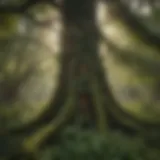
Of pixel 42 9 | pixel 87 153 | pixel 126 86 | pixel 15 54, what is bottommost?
pixel 87 153

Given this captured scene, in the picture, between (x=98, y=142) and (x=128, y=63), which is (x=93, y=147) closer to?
(x=98, y=142)

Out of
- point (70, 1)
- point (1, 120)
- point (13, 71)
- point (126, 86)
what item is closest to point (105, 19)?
point (70, 1)

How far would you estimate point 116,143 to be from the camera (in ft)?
4.99

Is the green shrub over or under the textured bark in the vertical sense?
under

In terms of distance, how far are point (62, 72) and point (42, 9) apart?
0.73 ft

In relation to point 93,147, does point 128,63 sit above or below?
above

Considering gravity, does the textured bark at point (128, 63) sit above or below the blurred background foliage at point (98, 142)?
above

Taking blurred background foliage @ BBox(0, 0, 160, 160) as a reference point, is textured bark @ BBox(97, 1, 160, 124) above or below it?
above

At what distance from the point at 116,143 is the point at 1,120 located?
379 millimetres

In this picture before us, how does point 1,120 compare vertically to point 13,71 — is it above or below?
below

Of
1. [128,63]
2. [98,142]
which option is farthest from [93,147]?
[128,63]

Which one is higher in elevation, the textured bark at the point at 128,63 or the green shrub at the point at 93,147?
the textured bark at the point at 128,63

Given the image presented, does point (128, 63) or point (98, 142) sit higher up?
point (128, 63)

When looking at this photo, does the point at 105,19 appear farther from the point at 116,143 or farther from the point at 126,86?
the point at 116,143
